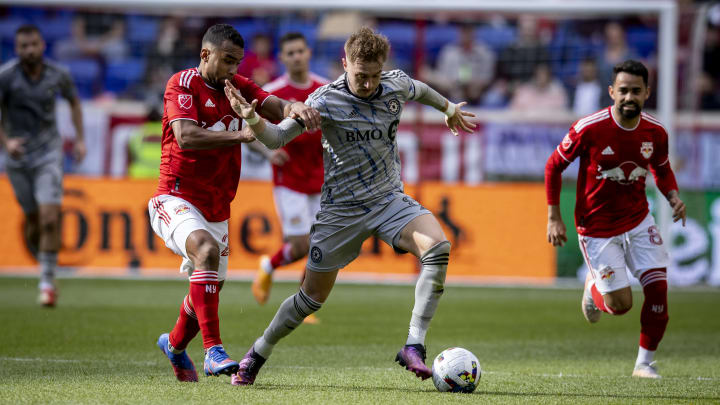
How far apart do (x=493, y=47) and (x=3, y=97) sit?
8.37 meters

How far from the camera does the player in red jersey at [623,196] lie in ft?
22.8

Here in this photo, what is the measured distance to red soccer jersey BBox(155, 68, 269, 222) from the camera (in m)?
6.02

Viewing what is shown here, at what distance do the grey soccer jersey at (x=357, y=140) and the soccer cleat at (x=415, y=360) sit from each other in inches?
36.4

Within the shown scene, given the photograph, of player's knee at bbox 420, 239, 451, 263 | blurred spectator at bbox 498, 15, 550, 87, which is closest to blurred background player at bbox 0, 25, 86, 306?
player's knee at bbox 420, 239, 451, 263

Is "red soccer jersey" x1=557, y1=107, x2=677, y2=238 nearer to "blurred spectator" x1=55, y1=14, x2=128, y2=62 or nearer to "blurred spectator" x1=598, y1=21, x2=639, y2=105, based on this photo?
"blurred spectator" x1=598, y1=21, x2=639, y2=105

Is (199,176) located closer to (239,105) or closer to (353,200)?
(239,105)

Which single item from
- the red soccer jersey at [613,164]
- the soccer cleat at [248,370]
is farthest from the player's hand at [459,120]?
the soccer cleat at [248,370]

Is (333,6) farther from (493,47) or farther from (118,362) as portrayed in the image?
(118,362)

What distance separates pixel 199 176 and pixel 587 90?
1067 centimetres

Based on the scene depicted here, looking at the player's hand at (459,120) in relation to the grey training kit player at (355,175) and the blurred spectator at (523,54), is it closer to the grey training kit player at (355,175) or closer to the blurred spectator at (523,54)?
the grey training kit player at (355,175)

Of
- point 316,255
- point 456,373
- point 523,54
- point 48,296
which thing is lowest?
point 48,296

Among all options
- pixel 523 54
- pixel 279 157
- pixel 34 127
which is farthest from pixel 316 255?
pixel 523 54

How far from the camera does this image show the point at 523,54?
637 inches

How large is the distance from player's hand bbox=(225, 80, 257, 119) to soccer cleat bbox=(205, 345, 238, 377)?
133cm
